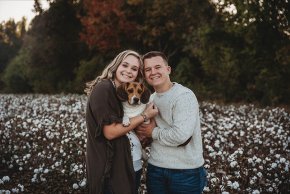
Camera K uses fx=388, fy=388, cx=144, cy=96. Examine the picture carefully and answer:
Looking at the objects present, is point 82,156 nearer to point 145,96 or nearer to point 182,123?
point 145,96

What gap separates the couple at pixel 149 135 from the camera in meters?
3.59

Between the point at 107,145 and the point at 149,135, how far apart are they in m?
0.47

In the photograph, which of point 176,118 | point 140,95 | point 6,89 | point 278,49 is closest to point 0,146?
point 140,95

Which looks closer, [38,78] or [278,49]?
[278,49]

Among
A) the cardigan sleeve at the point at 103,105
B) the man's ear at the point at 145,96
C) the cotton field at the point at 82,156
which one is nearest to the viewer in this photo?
the cardigan sleeve at the point at 103,105

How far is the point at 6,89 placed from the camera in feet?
134

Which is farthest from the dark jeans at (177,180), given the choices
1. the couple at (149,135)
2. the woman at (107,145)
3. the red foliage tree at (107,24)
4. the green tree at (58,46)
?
the green tree at (58,46)

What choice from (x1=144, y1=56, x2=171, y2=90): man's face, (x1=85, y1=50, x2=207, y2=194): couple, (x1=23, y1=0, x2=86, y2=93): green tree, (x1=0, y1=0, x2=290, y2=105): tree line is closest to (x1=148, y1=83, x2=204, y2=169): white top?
(x1=85, y1=50, x2=207, y2=194): couple

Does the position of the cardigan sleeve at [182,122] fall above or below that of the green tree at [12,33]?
below

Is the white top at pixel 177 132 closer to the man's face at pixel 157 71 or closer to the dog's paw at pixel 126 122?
the man's face at pixel 157 71

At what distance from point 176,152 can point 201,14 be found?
22.3 metres

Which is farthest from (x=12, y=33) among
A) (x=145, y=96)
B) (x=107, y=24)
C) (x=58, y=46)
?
(x=145, y=96)

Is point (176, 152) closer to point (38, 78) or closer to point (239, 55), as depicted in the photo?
point (239, 55)

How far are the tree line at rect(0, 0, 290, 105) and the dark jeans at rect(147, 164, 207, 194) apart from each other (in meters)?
15.0
